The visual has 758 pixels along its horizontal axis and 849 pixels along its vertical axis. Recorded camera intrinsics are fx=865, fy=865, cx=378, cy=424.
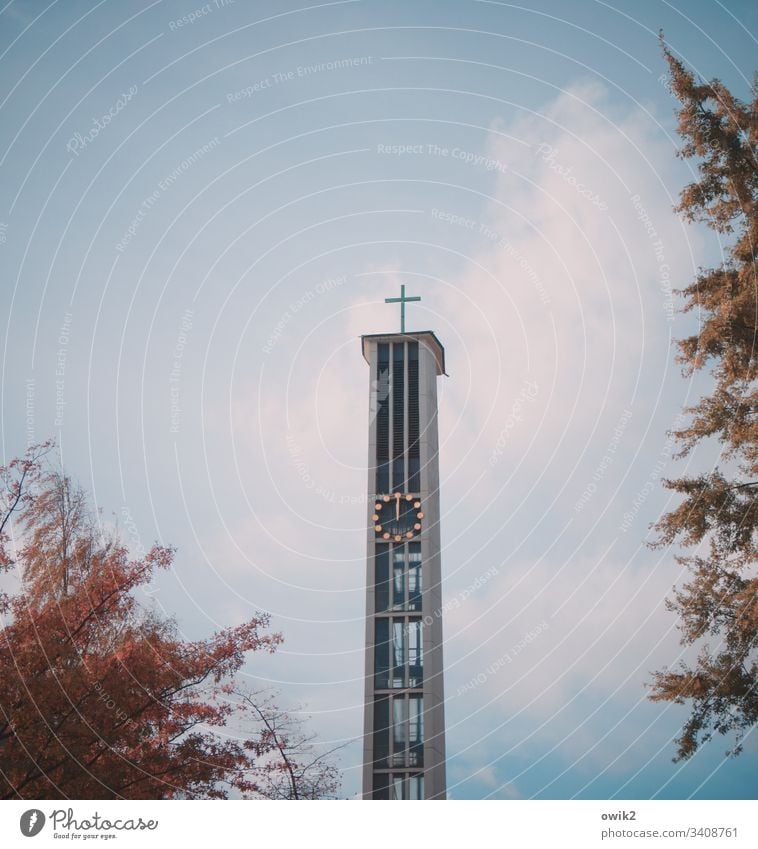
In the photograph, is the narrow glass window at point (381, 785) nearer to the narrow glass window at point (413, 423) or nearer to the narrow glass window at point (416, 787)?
the narrow glass window at point (416, 787)

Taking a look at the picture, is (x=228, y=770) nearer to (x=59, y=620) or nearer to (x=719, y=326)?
(x=59, y=620)

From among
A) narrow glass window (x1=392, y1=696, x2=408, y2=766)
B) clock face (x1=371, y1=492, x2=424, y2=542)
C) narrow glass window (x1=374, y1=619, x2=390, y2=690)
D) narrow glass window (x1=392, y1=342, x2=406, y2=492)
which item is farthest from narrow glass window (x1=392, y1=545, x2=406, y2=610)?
narrow glass window (x1=392, y1=696, x2=408, y2=766)

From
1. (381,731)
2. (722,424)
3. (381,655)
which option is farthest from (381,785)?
(722,424)

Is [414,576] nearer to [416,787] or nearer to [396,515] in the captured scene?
[396,515]

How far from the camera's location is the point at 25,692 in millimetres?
12469

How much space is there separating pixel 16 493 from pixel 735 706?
1251cm

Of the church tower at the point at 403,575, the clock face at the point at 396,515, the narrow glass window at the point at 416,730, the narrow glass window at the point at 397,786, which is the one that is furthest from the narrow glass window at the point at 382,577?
the narrow glass window at the point at 397,786

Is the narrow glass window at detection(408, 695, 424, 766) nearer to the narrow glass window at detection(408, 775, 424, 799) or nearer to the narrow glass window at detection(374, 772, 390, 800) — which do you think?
the narrow glass window at detection(408, 775, 424, 799)

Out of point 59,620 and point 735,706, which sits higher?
point 59,620
